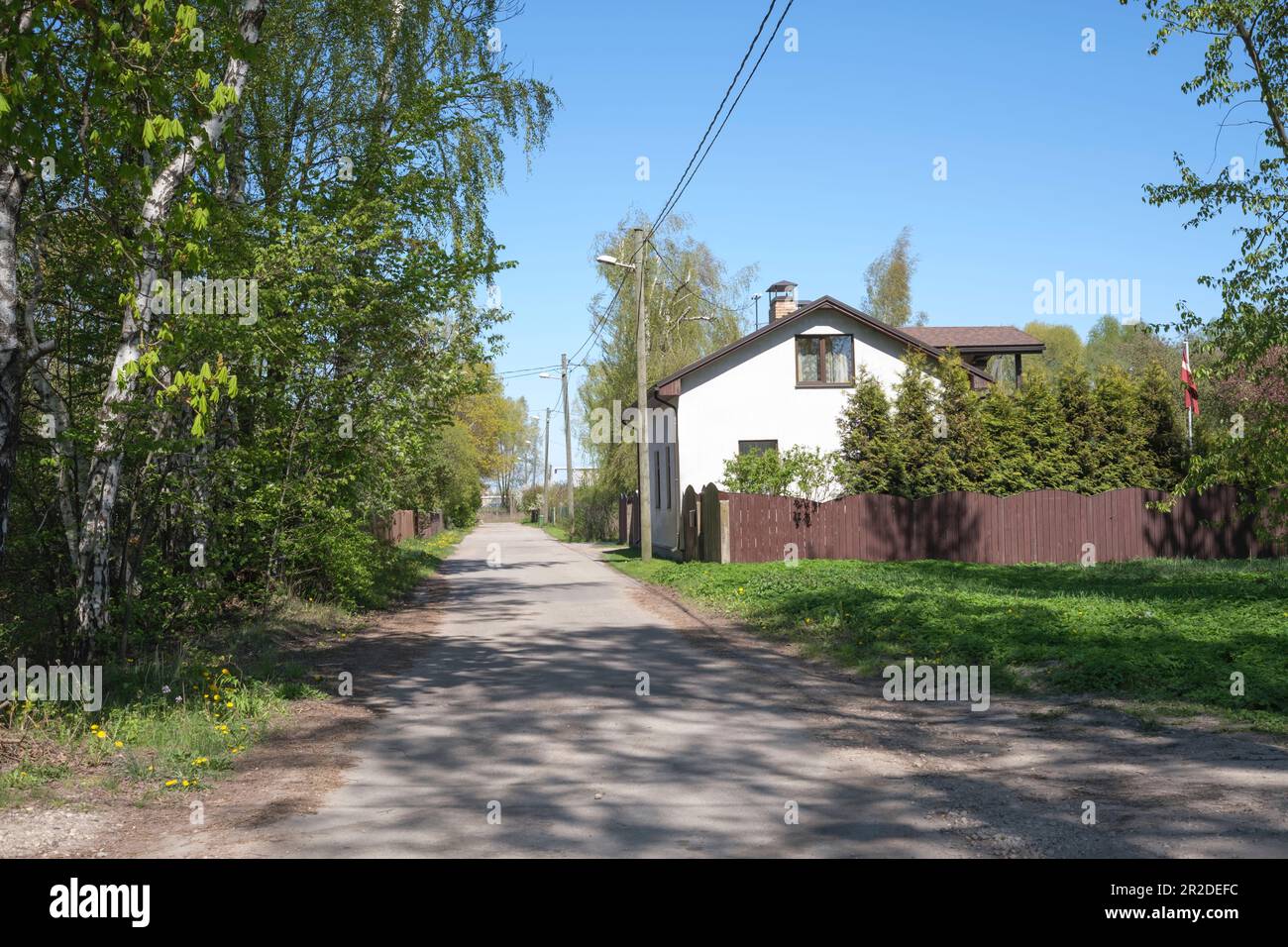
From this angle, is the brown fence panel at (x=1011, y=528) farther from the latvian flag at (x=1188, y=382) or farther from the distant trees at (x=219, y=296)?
the distant trees at (x=219, y=296)

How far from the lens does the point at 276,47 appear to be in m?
16.5

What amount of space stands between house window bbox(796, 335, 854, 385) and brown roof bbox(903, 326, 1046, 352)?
4.07 m

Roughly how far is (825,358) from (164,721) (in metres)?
25.2

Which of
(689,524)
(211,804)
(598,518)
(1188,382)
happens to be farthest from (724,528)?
(598,518)

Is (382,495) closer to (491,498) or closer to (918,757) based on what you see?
(918,757)

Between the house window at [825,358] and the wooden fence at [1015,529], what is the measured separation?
454 cm

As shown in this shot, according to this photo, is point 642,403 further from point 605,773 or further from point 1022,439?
point 605,773

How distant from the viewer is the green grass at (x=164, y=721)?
7.11m

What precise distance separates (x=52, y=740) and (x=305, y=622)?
785 centimetres

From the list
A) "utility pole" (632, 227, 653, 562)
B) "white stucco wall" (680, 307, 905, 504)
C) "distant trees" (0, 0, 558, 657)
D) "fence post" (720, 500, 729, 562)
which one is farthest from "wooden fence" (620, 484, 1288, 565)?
"distant trees" (0, 0, 558, 657)

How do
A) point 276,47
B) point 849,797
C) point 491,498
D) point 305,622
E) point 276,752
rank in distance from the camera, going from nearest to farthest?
point 849,797
point 276,752
point 305,622
point 276,47
point 491,498

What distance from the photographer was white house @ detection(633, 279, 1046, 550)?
30812mm

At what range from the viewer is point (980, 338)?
1420 inches
